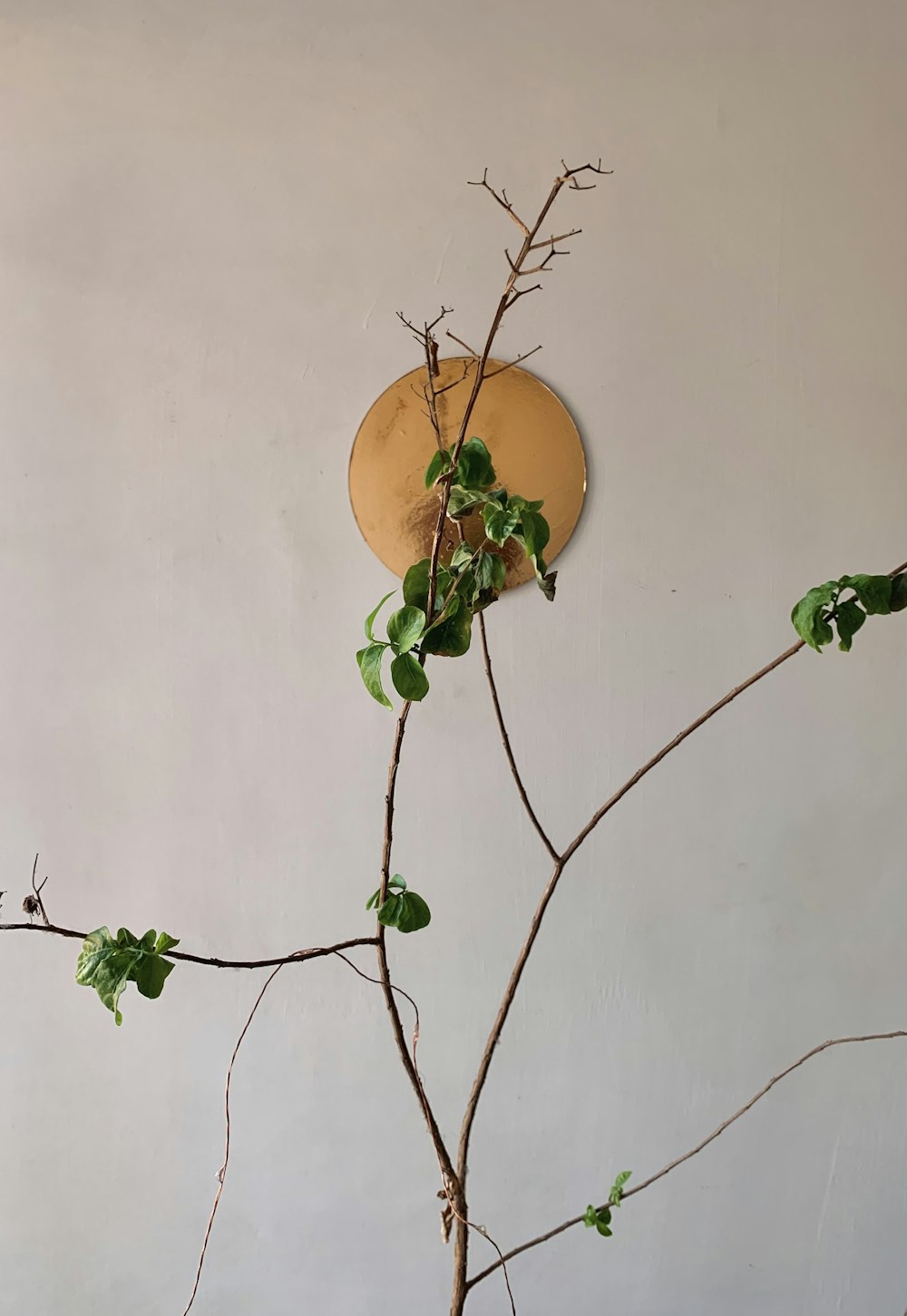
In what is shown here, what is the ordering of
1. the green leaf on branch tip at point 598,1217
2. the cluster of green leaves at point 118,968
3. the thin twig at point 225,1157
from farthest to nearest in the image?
the thin twig at point 225,1157 → the green leaf on branch tip at point 598,1217 → the cluster of green leaves at point 118,968

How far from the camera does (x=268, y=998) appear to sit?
1684 millimetres

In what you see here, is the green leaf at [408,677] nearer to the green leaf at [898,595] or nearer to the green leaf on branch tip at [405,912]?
the green leaf on branch tip at [405,912]

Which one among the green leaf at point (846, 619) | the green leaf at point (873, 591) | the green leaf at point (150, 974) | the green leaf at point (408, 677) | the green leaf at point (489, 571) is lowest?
the green leaf at point (150, 974)

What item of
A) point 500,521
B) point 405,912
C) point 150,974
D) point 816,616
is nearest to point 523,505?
point 500,521

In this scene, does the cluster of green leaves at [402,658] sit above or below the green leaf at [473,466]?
below

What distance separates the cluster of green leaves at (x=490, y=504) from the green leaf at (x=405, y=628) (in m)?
0.09

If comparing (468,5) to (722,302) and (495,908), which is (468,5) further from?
(495,908)

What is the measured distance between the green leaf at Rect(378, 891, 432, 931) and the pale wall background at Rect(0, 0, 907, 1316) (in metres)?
0.76

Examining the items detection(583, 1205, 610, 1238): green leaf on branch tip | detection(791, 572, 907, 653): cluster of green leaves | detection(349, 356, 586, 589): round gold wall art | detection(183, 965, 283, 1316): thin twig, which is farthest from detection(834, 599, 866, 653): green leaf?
detection(183, 965, 283, 1316): thin twig

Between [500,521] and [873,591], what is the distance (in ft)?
1.02

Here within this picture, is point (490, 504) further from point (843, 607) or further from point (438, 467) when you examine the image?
point (843, 607)

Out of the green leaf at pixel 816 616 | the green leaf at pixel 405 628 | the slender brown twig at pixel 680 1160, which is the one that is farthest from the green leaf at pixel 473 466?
the slender brown twig at pixel 680 1160

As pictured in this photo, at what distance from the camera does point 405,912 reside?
91 centimetres

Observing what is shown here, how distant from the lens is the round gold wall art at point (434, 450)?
5.37ft
